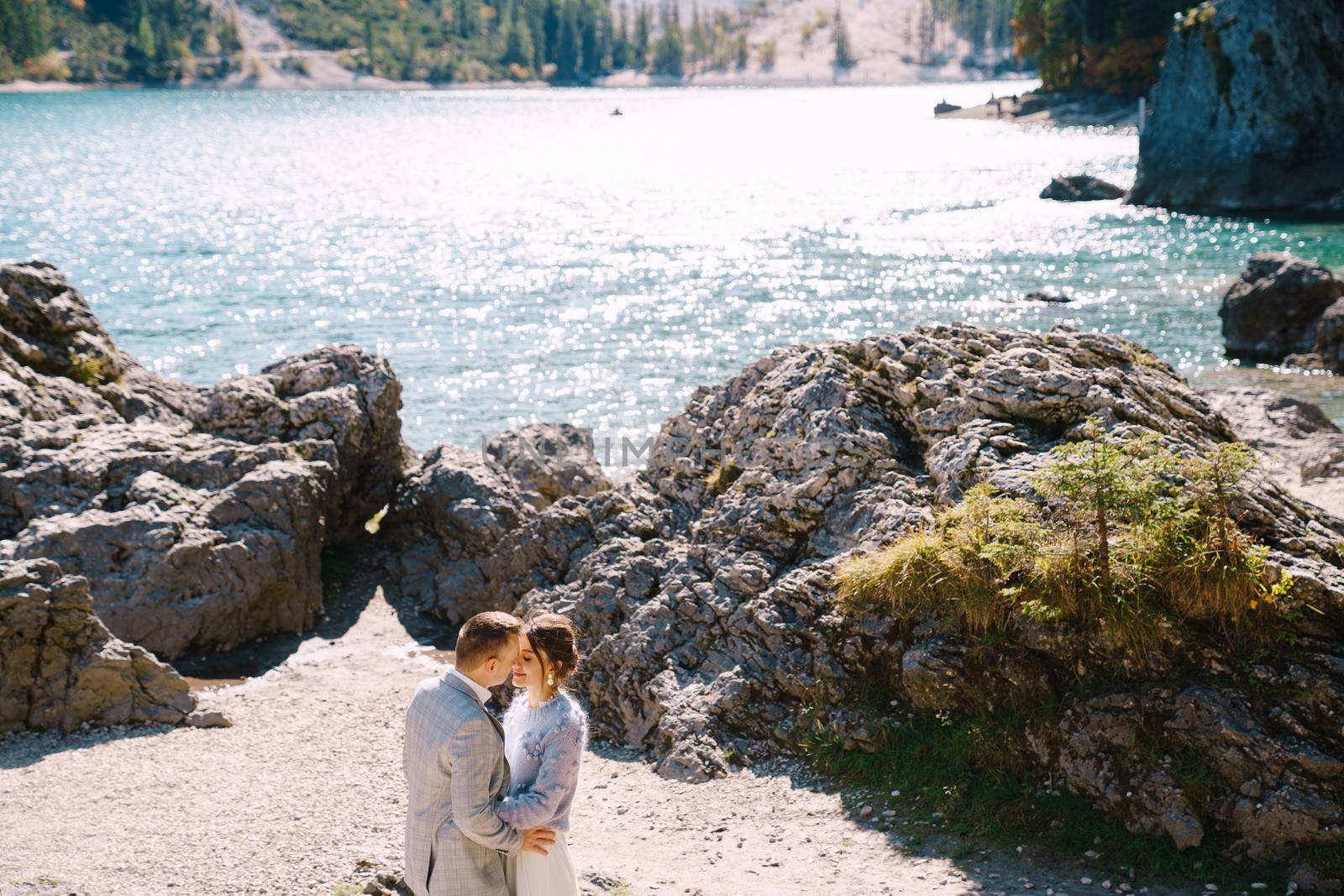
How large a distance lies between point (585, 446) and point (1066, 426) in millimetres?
10432

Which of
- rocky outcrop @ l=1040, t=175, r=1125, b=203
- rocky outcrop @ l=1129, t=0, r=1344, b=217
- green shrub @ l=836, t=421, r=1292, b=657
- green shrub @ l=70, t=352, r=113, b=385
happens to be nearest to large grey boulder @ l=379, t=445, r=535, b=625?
green shrub @ l=70, t=352, r=113, b=385

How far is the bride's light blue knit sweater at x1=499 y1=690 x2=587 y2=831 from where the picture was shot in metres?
6.83

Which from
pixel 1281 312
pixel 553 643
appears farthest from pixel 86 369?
pixel 1281 312

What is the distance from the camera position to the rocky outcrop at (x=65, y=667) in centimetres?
Answer: 1271

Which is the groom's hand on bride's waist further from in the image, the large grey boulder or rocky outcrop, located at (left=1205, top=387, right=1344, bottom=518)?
rocky outcrop, located at (left=1205, top=387, right=1344, bottom=518)

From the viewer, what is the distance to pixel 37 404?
56.2 feet

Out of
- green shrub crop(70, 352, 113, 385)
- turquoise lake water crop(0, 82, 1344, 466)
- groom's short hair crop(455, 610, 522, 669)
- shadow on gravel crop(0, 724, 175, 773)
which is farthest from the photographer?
turquoise lake water crop(0, 82, 1344, 466)

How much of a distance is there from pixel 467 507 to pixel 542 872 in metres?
11.2

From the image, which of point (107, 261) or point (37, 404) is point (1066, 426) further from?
point (107, 261)

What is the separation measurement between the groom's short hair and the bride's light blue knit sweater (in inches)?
20.3

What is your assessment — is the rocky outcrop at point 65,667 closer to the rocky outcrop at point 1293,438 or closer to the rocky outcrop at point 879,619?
the rocky outcrop at point 879,619

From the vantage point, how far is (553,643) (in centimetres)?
695

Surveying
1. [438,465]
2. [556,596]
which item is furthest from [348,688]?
[438,465]

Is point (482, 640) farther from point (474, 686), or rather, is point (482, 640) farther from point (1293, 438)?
point (1293, 438)
